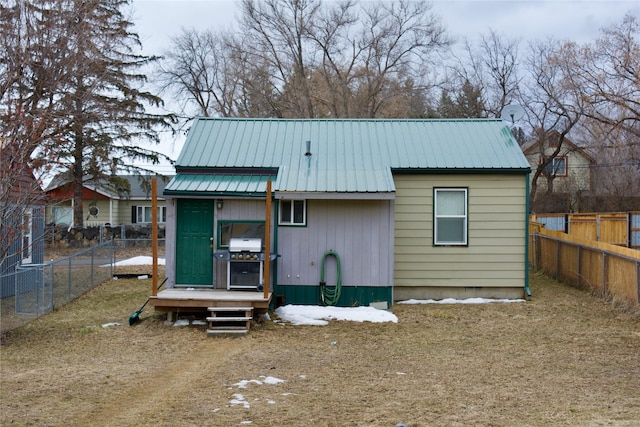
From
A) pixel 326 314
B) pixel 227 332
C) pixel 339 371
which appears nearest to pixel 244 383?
pixel 339 371

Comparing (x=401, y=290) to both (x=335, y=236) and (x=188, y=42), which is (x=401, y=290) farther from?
(x=188, y=42)

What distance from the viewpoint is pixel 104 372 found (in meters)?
7.70

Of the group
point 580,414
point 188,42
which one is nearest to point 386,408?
point 580,414

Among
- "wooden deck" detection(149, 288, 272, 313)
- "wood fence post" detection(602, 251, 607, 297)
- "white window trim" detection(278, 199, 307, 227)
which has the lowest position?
"wooden deck" detection(149, 288, 272, 313)

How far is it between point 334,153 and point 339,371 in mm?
6856

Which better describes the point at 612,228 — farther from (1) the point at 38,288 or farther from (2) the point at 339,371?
(1) the point at 38,288

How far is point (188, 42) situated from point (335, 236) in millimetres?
28500

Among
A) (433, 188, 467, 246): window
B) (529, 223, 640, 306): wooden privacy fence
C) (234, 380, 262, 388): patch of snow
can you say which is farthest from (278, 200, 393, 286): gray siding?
(234, 380, 262, 388): patch of snow

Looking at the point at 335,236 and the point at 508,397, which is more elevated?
the point at 335,236

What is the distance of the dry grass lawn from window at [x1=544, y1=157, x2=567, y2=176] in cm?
2715

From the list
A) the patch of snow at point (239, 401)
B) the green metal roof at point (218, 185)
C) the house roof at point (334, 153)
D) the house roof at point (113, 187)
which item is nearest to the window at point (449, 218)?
the house roof at point (334, 153)

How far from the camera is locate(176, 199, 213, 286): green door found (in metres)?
12.5

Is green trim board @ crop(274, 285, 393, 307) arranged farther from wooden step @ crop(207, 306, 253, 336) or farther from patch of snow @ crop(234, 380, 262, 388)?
patch of snow @ crop(234, 380, 262, 388)

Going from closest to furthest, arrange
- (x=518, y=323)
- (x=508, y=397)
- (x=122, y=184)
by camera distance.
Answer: (x=508, y=397) < (x=518, y=323) < (x=122, y=184)
